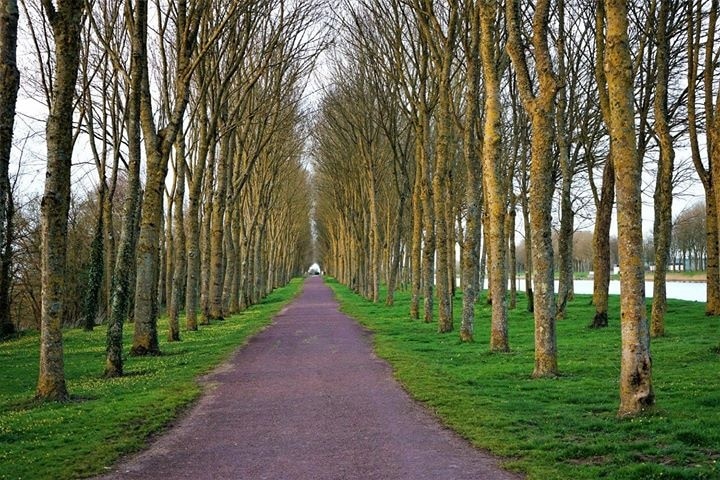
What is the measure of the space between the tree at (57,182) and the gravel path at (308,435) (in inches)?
95.7

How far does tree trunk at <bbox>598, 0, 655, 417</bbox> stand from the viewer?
824 cm

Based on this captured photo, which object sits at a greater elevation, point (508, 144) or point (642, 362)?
point (508, 144)

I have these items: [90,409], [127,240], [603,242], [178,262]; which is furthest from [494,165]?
→ [178,262]

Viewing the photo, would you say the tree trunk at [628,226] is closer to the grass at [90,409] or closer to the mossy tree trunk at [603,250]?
the grass at [90,409]

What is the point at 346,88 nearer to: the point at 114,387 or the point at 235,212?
the point at 235,212

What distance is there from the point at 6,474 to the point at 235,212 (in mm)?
30278

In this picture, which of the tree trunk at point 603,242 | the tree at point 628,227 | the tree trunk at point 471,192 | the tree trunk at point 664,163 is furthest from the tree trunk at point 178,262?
the tree at point 628,227

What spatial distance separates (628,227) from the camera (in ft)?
27.4

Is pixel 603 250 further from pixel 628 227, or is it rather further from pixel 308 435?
pixel 308 435

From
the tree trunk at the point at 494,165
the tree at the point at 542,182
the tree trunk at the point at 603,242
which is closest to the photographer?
the tree at the point at 542,182

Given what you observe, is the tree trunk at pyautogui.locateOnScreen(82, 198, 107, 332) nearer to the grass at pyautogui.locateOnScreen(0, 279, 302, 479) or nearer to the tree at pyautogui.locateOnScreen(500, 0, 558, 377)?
the grass at pyautogui.locateOnScreen(0, 279, 302, 479)

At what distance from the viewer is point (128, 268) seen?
14.3 meters

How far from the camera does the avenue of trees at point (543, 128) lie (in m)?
8.52

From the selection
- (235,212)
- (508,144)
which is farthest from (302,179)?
(508,144)
